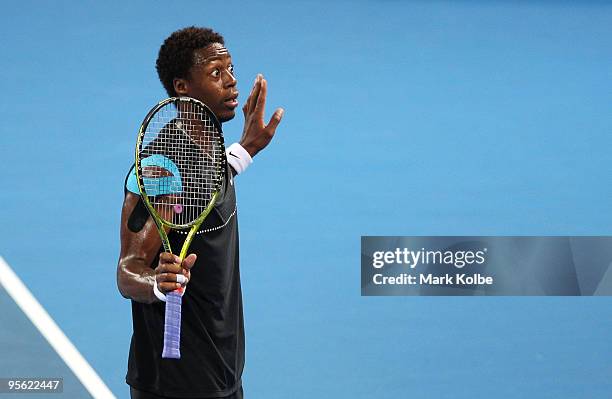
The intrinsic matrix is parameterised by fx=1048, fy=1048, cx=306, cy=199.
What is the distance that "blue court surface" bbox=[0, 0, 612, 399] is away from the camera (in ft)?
15.3

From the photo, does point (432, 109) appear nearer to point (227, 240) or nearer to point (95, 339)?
point (95, 339)

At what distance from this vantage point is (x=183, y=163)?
2676 millimetres

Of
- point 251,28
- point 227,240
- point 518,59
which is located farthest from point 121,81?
point 227,240

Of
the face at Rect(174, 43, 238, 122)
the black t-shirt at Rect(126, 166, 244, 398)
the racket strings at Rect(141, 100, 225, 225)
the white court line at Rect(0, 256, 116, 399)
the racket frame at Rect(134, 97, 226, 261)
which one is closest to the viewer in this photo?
the racket frame at Rect(134, 97, 226, 261)

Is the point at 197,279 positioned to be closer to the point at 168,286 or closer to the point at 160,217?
the point at 160,217

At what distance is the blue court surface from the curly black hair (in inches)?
68.1

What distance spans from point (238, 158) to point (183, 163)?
30cm

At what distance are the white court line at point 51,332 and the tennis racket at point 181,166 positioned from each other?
6.74 feet

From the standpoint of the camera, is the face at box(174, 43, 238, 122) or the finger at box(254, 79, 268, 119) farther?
the finger at box(254, 79, 268, 119)

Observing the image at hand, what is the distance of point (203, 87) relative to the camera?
2873 millimetres

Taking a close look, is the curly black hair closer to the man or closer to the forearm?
the man

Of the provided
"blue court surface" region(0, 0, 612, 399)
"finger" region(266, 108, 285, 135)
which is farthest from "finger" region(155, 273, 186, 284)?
"blue court surface" region(0, 0, 612, 399)

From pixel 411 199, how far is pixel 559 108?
2.87ft

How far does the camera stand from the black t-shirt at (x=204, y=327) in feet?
8.90
